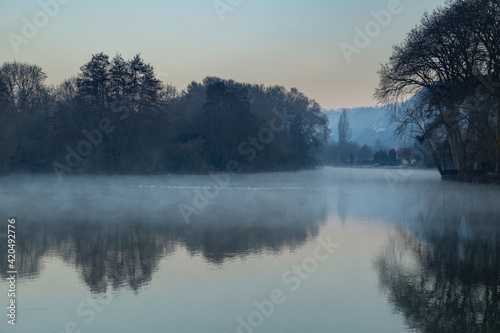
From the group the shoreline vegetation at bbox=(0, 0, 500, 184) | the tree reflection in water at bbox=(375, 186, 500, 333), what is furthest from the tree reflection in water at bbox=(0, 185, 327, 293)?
the shoreline vegetation at bbox=(0, 0, 500, 184)

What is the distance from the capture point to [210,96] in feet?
229

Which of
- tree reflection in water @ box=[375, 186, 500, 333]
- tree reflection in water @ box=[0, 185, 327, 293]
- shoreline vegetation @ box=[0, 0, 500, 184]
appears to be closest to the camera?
tree reflection in water @ box=[375, 186, 500, 333]

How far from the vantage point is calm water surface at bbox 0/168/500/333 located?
7031 mm

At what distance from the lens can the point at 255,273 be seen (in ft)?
32.2

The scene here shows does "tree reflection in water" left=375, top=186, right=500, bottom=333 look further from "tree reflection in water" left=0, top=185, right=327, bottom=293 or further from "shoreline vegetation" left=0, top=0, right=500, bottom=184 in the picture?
"shoreline vegetation" left=0, top=0, right=500, bottom=184

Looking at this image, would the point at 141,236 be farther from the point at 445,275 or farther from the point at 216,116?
the point at 216,116

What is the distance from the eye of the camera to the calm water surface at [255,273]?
7031 mm

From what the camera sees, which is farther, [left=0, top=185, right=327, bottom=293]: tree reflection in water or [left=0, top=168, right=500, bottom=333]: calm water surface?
[left=0, top=185, right=327, bottom=293]: tree reflection in water

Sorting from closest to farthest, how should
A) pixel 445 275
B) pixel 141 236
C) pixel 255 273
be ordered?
pixel 445 275
pixel 255 273
pixel 141 236

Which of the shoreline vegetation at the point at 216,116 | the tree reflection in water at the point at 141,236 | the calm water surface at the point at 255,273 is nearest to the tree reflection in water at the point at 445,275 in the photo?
the calm water surface at the point at 255,273

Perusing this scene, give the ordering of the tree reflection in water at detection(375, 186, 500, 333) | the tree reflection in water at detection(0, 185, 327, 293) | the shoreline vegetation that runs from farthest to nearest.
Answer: the shoreline vegetation < the tree reflection in water at detection(0, 185, 327, 293) < the tree reflection in water at detection(375, 186, 500, 333)

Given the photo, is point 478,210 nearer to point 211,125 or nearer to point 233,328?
point 233,328

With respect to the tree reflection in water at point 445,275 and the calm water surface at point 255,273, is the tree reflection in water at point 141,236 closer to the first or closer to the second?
the calm water surface at point 255,273

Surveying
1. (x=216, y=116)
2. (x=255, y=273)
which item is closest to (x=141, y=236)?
(x=255, y=273)
